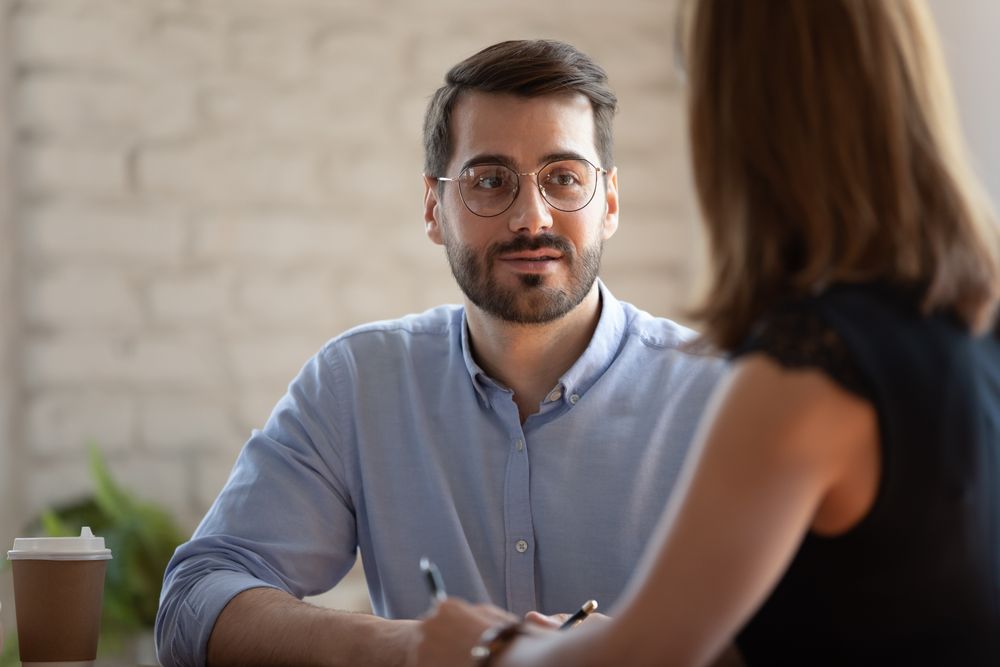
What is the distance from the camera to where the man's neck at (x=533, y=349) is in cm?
185

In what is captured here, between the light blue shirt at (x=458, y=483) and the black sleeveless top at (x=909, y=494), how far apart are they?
74 centimetres

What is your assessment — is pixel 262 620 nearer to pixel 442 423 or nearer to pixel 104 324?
pixel 442 423

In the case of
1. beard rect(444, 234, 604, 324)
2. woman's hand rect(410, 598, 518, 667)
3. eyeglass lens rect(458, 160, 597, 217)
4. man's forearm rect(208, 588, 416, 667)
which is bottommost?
man's forearm rect(208, 588, 416, 667)

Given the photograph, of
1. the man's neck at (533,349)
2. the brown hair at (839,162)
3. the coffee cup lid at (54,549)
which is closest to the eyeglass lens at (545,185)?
the man's neck at (533,349)

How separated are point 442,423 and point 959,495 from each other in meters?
0.99

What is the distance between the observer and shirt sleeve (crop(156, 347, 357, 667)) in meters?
1.58

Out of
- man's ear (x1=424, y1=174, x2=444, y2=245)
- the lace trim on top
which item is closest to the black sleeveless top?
the lace trim on top

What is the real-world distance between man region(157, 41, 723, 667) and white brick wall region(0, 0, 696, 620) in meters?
0.73

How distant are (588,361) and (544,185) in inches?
11.1

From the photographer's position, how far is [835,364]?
87 cm

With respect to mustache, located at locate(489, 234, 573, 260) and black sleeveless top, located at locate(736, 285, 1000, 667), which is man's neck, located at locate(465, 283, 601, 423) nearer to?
mustache, located at locate(489, 234, 573, 260)

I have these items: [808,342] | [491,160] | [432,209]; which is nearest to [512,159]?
[491,160]

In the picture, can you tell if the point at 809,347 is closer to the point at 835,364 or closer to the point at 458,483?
the point at 835,364

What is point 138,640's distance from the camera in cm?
236
